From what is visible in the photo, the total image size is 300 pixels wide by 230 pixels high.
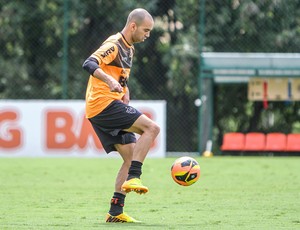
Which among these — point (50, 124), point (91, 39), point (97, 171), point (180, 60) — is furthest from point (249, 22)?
point (97, 171)

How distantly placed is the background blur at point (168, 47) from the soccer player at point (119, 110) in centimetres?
1197

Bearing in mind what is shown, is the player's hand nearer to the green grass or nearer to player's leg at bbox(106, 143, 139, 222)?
player's leg at bbox(106, 143, 139, 222)

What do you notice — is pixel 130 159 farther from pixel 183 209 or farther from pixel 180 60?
pixel 180 60

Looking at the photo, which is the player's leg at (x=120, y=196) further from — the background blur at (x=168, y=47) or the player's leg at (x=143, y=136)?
the background blur at (x=168, y=47)

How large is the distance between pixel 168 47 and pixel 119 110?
1338cm

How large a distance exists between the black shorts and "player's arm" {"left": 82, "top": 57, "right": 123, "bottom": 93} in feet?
0.87

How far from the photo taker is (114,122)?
28.7 ft

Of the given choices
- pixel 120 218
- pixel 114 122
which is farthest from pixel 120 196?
pixel 114 122

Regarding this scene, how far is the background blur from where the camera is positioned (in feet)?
69.5

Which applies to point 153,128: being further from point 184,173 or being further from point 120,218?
point 120,218

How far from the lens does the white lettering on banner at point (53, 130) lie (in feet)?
63.2

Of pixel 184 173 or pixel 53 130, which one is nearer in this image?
pixel 184 173

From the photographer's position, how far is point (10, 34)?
22.4m

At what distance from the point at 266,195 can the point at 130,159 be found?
9.43 ft
